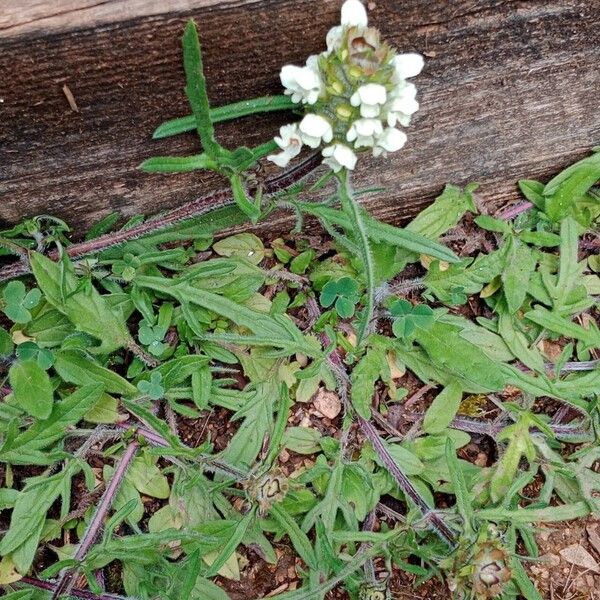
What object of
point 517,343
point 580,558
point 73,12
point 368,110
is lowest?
point 580,558

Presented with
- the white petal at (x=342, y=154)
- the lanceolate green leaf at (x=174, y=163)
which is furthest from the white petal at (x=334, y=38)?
the lanceolate green leaf at (x=174, y=163)

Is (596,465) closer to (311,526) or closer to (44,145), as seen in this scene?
(311,526)

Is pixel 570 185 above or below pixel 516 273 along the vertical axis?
above

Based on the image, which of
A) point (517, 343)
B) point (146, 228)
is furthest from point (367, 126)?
point (517, 343)

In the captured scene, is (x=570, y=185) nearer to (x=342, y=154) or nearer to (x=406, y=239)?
(x=406, y=239)

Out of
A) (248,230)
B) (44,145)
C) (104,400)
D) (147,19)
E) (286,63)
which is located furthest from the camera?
(248,230)

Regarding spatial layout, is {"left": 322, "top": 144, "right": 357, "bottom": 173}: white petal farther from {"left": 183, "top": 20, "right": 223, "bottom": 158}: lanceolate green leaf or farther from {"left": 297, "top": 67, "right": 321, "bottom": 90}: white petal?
{"left": 183, "top": 20, "right": 223, "bottom": 158}: lanceolate green leaf

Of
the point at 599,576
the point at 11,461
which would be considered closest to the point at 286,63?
the point at 11,461

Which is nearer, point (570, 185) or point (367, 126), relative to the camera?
point (367, 126)
